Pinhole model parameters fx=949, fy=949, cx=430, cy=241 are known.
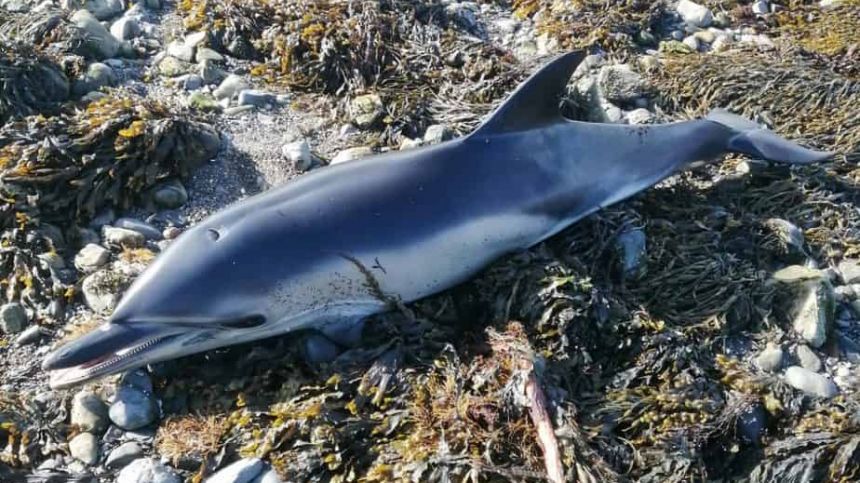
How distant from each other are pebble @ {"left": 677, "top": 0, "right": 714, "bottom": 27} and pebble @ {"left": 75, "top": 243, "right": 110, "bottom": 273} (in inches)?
216

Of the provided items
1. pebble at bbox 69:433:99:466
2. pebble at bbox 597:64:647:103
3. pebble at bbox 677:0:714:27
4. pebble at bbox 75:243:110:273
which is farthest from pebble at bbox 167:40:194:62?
pebble at bbox 677:0:714:27

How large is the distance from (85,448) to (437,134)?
10.6 feet

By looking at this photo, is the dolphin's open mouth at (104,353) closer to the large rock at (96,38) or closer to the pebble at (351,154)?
the pebble at (351,154)

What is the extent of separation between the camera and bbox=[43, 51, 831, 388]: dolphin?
4672mm

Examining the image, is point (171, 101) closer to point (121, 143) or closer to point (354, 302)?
point (121, 143)

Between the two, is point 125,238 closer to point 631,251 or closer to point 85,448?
point 85,448

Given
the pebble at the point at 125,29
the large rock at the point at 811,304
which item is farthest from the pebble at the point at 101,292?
the large rock at the point at 811,304

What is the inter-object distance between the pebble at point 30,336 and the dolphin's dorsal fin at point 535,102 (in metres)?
2.65

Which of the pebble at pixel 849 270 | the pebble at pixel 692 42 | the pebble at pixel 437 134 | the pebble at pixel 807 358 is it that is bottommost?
the pebble at pixel 849 270

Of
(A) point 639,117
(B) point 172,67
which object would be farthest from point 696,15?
(B) point 172,67

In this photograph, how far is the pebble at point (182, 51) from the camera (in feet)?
24.7

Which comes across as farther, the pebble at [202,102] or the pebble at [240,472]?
the pebble at [202,102]

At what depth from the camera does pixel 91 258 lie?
5.54m

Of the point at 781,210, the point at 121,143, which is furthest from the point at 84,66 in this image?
the point at 781,210
